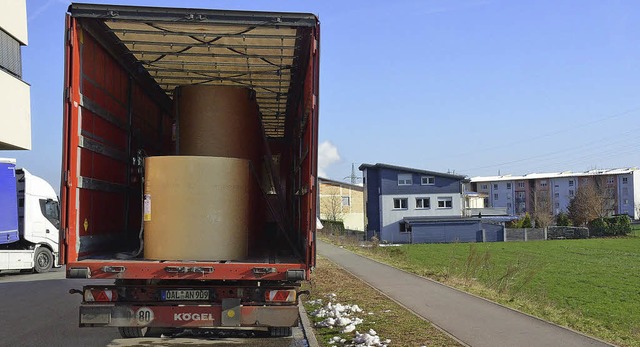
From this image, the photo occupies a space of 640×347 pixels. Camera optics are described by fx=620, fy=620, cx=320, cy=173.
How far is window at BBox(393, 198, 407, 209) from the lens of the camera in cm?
6294

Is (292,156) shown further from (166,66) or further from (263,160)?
(166,66)

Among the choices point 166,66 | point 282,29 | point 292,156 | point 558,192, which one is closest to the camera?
point 282,29

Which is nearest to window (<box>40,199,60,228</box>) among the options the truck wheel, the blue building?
the truck wheel

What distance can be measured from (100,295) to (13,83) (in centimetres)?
2694

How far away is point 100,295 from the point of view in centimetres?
639

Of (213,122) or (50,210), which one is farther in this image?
(50,210)

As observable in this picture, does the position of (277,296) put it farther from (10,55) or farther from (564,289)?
(10,55)

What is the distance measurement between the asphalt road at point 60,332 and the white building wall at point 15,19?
19451 millimetres

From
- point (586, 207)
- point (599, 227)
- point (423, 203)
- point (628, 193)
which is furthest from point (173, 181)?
point (628, 193)

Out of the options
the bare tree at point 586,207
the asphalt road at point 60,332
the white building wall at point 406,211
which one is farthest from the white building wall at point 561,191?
the asphalt road at point 60,332

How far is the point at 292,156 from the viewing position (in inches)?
395

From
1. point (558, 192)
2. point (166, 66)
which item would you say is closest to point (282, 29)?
point (166, 66)

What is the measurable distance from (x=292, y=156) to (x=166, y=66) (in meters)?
2.51

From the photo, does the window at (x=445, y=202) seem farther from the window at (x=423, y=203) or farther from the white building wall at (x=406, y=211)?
the window at (x=423, y=203)
